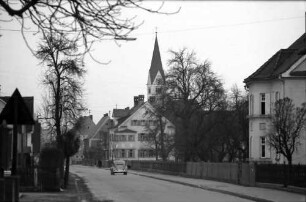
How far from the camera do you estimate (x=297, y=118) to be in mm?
34719

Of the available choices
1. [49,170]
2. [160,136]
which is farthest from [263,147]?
[160,136]

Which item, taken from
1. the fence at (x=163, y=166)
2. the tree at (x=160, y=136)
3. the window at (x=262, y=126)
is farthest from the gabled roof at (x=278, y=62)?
the tree at (x=160, y=136)

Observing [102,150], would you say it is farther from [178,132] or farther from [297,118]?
[297,118]

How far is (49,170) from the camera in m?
27.9

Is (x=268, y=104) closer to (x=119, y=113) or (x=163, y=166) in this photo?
(x=163, y=166)

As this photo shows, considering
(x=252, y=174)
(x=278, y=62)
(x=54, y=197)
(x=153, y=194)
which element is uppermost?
(x=278, y=62)

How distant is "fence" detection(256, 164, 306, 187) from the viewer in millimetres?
31219

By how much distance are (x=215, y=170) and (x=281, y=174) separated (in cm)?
1572

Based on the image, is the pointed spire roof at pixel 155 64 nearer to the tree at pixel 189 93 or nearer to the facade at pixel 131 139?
the facade at pixel 131 139

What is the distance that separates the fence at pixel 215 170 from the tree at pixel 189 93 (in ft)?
12.0

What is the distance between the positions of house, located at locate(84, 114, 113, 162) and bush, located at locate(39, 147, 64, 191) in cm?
10477

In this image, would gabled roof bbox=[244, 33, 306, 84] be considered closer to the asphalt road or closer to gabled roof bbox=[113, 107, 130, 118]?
the asphalt road

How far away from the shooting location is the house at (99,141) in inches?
5404

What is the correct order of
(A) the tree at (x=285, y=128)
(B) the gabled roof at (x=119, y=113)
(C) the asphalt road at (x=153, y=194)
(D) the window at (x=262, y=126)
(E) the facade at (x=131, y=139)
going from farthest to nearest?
(B) the gabled roof at (x=119, y=113) → (E) the facade at (x=131, y=139) → (D) the window at (x=262, y=126) → (A) the tree at (x=285, y=128) → (C) the asphalt road at (x=153, y=194)
